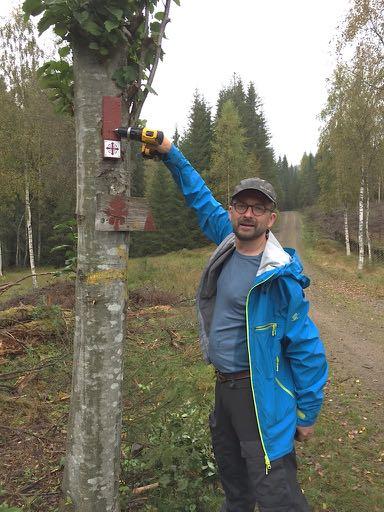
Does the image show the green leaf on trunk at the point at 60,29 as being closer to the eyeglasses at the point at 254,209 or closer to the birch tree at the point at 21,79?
the eyeglasses at the point at 254,209

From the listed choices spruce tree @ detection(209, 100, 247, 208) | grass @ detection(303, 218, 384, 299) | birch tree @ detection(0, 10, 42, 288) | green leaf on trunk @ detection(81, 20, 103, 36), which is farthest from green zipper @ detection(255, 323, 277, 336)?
spruce tree @ detection(209, 100, 247, 208)

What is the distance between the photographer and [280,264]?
2410 mm

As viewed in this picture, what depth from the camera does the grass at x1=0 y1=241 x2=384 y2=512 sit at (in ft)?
10.5

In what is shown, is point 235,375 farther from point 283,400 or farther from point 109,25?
point 109,25

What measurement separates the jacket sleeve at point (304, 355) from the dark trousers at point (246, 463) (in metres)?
0.32

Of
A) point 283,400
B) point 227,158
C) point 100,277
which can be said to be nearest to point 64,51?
point 100,277

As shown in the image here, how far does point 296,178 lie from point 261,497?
271ft

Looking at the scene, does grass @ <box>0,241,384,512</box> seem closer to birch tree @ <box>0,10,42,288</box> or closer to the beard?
the beard

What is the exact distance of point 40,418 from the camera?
460 cm

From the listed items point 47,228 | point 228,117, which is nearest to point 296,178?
point 228,117

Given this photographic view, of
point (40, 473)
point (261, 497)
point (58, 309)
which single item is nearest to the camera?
point (261, 497)

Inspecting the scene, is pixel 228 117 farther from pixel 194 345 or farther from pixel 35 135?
pixel 194 345

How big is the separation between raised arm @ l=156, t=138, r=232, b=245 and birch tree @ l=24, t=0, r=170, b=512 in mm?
496

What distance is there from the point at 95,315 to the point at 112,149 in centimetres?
98
